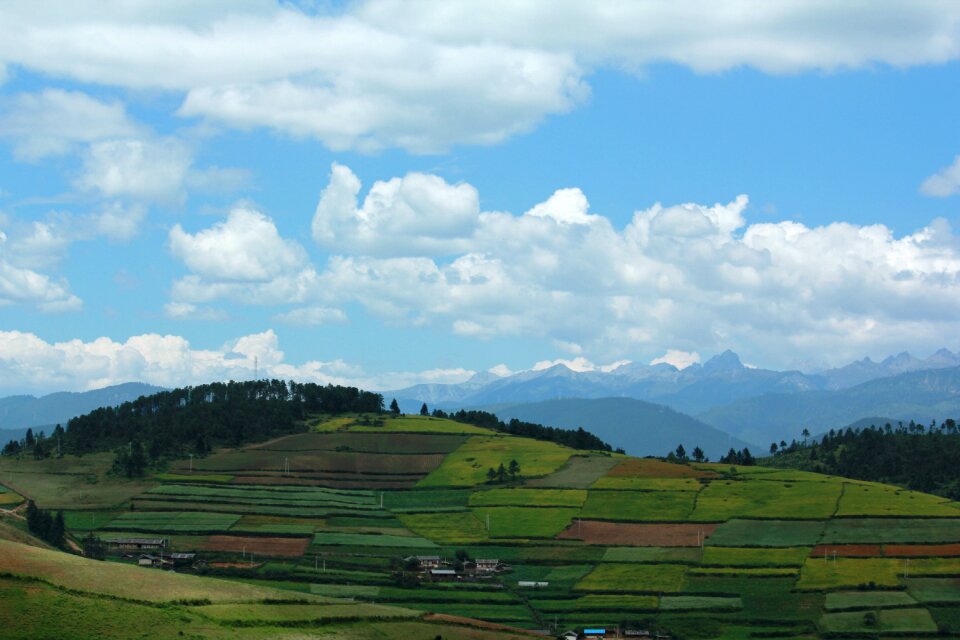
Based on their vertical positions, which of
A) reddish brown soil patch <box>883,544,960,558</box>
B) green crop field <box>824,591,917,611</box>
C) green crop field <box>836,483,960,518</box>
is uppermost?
green crop field <box>836,483,960,518</box>

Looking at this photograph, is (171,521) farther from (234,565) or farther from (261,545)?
(234,565)

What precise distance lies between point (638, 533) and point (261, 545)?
56.9 m

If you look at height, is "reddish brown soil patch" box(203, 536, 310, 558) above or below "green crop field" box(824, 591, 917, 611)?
above

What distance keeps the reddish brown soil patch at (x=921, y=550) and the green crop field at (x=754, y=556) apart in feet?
36.7

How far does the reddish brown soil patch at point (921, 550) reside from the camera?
537 ft

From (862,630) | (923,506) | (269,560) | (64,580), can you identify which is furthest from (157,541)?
(923,506)

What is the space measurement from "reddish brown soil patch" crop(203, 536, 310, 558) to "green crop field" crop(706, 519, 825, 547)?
60220 millimetres

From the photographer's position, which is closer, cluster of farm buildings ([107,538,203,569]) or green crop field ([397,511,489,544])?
cluster of farm buildings ([107,538,203,569])

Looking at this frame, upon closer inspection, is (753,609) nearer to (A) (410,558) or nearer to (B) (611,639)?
(B) (611,639)

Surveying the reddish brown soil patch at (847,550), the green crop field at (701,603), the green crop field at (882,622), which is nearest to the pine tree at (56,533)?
the green crop field at (701,603)

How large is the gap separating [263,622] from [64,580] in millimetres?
16538

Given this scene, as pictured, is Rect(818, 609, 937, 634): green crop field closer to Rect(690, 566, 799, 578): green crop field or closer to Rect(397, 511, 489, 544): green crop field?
Rect(690, 566, 799, 578): green crop field

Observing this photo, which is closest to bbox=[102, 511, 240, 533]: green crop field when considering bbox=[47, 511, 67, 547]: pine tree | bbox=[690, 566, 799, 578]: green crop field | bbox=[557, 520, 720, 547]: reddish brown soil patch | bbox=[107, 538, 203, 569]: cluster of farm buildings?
bbox=[107, 538, 203, 569]: cluster of farm buildings

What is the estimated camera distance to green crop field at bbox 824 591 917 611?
144000 millimetres
